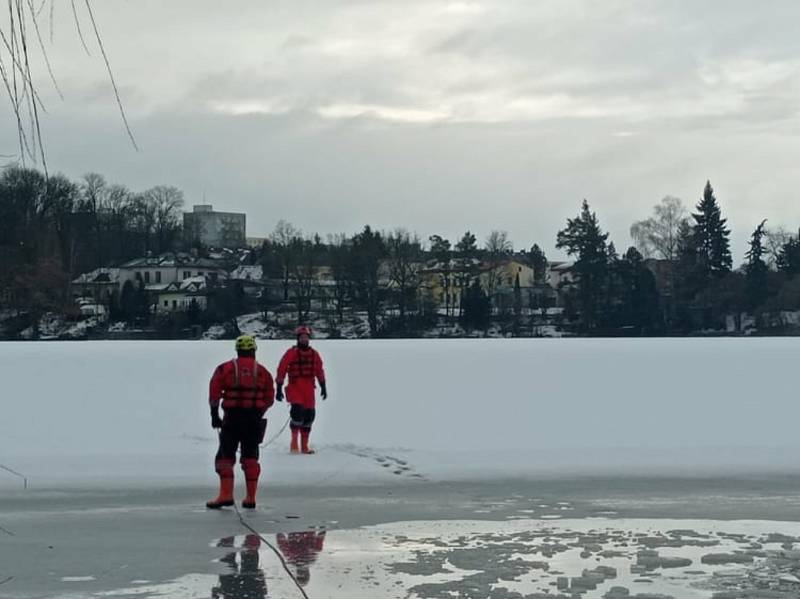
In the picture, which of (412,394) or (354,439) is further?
(412,394)

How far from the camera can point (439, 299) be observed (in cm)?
9694

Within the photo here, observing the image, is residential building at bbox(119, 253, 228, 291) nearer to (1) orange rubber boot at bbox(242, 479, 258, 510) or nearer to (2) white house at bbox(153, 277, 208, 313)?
(2) white house at bbox(153, 277, 208, 313)

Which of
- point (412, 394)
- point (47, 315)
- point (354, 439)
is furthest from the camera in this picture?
point (47, 315)

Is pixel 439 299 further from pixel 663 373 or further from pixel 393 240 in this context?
pixel 663 373

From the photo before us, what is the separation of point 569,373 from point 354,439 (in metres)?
11.9

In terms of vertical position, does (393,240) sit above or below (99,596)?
above

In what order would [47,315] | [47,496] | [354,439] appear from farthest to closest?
[47,315] < [354,439] < [47,496]

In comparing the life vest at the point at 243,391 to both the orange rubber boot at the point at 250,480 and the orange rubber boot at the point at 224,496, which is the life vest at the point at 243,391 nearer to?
the orange rubber boot at the point at 250,480

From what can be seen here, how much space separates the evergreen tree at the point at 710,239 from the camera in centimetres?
9572

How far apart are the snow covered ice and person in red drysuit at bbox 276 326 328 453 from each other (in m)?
0.36

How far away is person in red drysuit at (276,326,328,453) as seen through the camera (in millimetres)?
15180

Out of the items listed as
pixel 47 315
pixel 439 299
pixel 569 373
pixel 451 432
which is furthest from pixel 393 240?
pixel 451 432

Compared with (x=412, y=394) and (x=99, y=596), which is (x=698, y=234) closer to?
(x=412, y=394)

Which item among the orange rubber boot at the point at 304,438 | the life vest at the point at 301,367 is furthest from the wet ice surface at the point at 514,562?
the life vest at the point at 301,367
